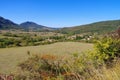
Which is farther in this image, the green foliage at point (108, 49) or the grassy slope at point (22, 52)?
the grassy slope at point (22, 52)

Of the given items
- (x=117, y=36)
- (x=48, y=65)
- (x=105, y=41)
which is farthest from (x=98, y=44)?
(x=48, y=65)

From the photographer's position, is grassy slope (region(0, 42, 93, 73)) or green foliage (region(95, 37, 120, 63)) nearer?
green foliage (region(95, 37, 120, 63))

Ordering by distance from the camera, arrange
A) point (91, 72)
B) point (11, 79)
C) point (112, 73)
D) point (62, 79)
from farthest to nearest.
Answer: point (11, 79) < point (62, 79) < point (91, 72) < point (112, 73)

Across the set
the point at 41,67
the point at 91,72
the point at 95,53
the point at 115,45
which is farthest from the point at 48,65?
the point at 91,72

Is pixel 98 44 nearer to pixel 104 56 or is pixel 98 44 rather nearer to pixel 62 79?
pixel 104 56

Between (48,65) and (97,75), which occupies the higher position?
(97,75)

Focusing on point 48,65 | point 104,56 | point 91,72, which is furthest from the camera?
point 48,65

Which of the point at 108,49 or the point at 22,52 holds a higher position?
the point at 108,49

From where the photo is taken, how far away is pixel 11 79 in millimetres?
9531

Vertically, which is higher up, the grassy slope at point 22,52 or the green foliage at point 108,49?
the green foliage at point 108,49

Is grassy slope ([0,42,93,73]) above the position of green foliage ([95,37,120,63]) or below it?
below

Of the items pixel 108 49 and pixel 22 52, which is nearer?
pixel 108 49

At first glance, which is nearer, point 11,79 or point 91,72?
point 91,72

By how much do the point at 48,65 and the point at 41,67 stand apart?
362mm
